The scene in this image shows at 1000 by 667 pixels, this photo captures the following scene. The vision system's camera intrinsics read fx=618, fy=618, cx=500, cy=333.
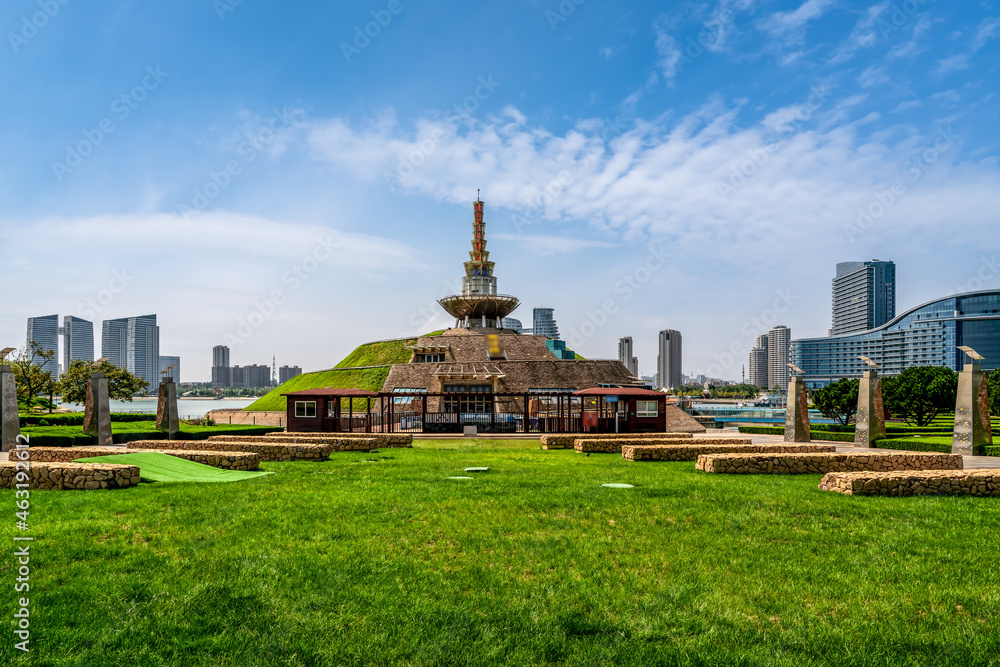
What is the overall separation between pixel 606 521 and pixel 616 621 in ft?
12.6

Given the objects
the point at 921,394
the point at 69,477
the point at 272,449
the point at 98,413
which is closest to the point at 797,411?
the point at 921,394

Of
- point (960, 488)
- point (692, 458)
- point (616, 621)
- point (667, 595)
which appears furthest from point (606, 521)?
point (692, 458)

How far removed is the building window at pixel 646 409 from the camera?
35781mm

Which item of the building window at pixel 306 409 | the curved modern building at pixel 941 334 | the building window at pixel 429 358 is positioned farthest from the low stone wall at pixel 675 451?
the curved modern building at pixel 941 334

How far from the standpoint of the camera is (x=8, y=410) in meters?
20.2

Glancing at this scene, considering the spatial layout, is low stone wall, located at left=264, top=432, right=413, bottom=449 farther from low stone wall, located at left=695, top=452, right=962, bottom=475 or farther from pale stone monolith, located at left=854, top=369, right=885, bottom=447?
pale stone monolith, located at left=854, top=369, right=885, bottom=447

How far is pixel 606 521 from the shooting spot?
34.8 feet

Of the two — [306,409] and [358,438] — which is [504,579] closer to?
[358,438]

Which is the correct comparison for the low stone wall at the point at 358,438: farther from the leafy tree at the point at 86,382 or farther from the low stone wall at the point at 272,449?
the leafy tree at the point at 86,382

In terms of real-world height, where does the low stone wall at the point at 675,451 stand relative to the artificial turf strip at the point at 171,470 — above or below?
below

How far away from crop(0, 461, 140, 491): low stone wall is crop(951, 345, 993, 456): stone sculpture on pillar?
28257mm

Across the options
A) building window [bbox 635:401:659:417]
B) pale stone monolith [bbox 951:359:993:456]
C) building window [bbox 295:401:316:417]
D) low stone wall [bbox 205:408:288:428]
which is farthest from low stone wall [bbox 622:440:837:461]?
low stone wall [bbox 205:408:288:428]

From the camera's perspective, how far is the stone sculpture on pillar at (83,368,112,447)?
24469 mm

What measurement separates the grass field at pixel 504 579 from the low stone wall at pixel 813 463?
→ 4734 millimetres
